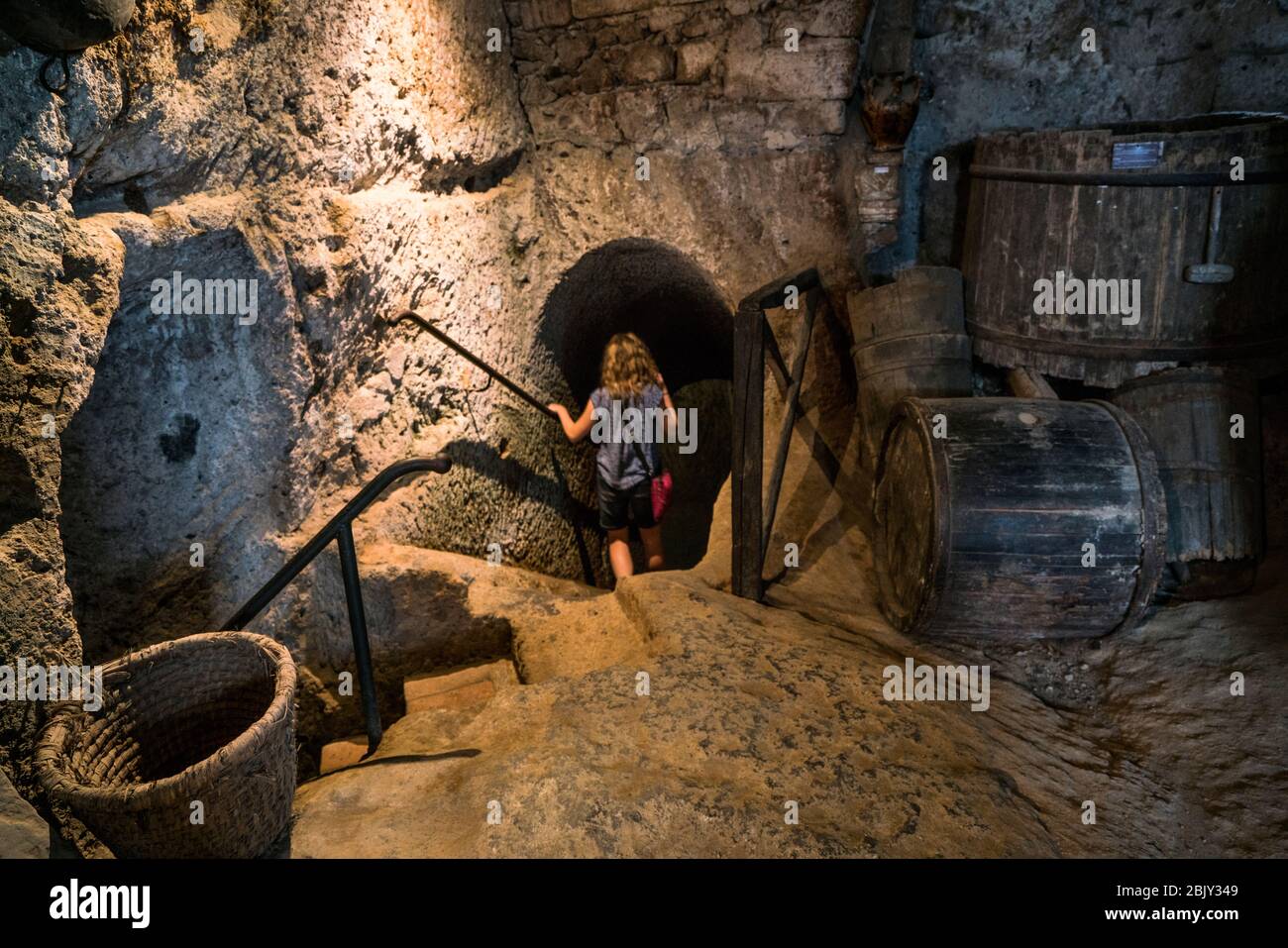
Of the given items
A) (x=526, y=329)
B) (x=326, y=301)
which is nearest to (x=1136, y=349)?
(x=526, y=329)

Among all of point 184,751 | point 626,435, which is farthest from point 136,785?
point 626,435

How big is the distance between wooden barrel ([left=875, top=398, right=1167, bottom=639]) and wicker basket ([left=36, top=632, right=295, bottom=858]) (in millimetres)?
2354

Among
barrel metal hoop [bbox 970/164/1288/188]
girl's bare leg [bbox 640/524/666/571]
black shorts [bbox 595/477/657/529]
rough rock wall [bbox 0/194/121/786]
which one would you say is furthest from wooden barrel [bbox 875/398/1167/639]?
rough rock wall [bbox 0/194/121/786]

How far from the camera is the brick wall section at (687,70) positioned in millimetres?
4277

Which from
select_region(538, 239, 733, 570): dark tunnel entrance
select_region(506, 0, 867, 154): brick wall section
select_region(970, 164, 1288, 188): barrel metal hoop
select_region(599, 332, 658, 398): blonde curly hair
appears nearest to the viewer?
select_region(970, 164, 1288, 188): barrel metal hoop

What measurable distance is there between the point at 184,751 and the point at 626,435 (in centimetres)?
271

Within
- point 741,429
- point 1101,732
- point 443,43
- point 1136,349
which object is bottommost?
point 1101,732

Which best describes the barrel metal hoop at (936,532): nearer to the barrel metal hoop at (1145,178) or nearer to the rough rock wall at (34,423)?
the barrel metal hoop at (1145,178)

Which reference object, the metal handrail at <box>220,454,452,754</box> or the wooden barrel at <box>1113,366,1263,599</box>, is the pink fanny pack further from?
the wooden barrel at <box>1113,366,1263,599</box>

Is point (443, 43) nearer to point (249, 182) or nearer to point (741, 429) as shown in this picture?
point (249, 182)

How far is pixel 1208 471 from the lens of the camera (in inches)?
133

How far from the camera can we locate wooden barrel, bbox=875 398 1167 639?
118 inches

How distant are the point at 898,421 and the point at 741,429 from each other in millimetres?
720

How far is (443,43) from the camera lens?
396 centimetres
